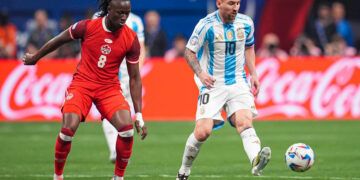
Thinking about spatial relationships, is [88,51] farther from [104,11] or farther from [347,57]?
[347,57]

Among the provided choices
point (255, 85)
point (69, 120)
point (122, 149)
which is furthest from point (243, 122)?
point (69, 120)

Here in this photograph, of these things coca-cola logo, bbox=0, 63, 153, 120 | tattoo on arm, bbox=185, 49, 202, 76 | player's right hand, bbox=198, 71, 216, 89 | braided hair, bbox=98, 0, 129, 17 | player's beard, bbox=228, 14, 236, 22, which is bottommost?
coca-cola logo, bbox=0, 63, 153, 120

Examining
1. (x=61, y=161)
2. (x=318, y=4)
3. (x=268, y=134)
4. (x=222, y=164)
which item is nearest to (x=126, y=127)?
(x=61, y=161)

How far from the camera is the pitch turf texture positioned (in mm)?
13891

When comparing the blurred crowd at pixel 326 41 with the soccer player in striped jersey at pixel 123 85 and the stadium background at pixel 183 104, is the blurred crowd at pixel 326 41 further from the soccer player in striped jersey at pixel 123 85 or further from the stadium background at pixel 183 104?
the soccer player in striped jersey at pixel 123 85

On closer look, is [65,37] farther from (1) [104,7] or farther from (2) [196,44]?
(2) [196,44]

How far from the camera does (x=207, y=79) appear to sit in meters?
12.2

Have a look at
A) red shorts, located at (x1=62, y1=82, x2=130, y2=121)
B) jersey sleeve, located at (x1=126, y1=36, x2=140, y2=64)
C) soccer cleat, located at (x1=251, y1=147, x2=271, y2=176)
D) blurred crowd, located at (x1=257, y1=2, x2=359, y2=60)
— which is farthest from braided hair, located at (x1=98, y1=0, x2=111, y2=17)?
blurred crowd, located at (x1=257, y1=2, x2=359, y2=60)

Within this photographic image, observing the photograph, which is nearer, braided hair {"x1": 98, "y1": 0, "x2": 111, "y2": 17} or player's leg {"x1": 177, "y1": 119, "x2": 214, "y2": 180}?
braided hair {"x1": 98, "y1": 0, "x2": 111, "y2": 17}

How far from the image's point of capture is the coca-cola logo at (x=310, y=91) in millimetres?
22922

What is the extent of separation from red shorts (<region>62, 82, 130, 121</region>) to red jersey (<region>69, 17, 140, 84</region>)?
0.29ft

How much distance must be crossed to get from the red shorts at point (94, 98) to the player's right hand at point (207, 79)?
99 centimetres

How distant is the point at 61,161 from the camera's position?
11680 mm

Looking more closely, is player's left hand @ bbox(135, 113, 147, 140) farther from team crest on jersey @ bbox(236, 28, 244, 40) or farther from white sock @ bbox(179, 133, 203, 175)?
team crest on jersey @ bbox(236, 28, 244, 40)
